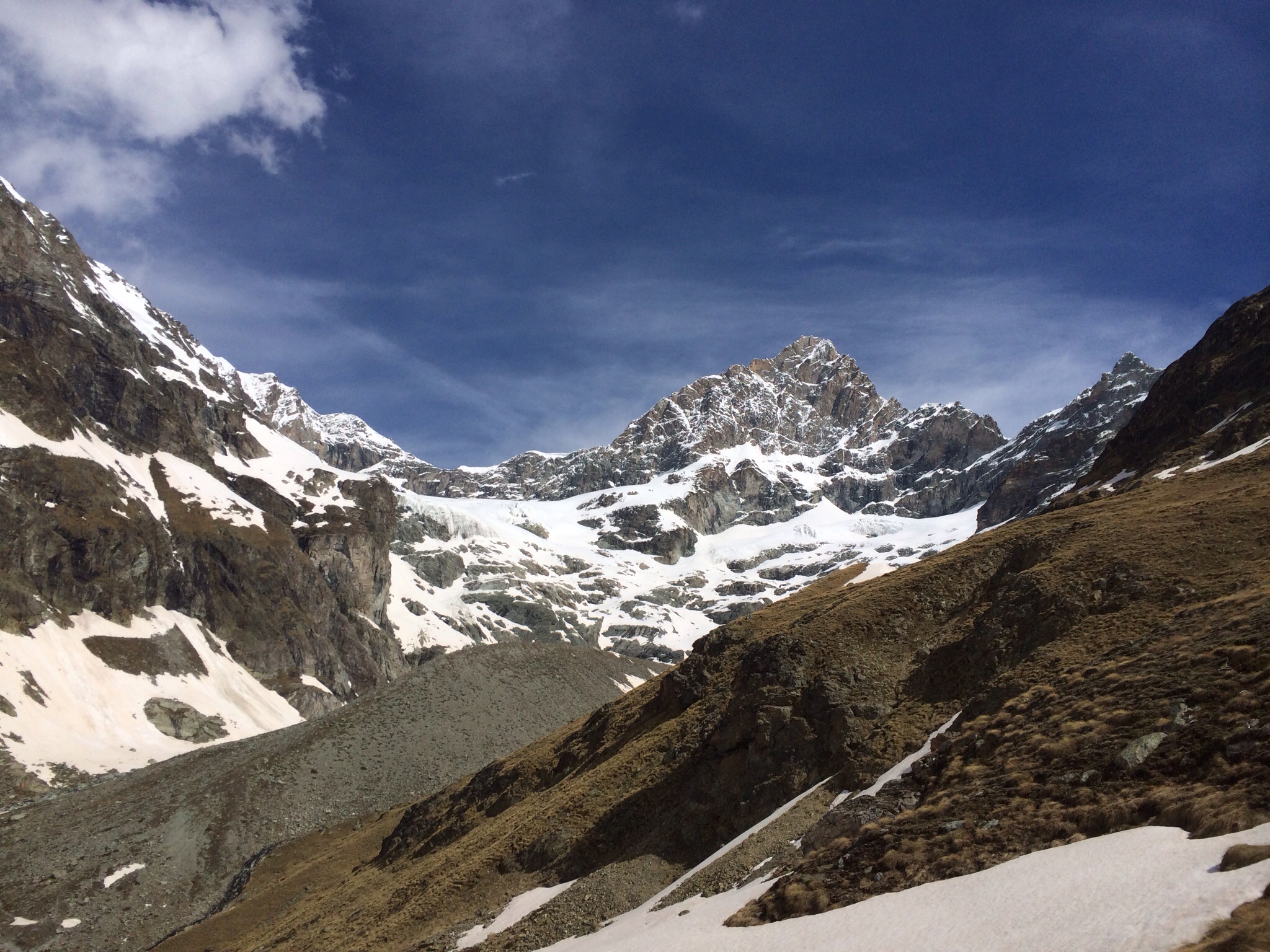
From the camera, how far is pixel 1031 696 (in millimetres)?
24703

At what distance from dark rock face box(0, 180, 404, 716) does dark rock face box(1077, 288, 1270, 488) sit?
13753 centimetres

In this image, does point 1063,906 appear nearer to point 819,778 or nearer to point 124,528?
point 819,778

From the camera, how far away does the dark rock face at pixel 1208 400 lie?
76.6 meters

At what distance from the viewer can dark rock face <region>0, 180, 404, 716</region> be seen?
138 meters

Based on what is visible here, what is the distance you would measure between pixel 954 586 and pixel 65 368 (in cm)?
18872

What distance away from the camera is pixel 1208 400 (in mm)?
92625

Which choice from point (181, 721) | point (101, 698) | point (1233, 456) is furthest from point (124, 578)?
point (1233, 456)

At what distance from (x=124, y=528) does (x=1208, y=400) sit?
159071 mm

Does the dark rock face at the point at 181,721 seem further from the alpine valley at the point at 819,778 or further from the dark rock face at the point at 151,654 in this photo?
the alpine valley at the point at 819,778

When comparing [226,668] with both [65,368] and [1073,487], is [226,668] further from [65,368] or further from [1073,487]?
[1073,487]

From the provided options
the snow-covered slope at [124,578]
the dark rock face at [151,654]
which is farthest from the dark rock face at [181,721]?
the dark rock face at [151,654]

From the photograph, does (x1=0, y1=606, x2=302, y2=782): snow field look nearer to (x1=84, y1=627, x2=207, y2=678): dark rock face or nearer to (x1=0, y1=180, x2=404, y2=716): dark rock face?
(x1=84, y1=627, x2=207, y2=678): dark rock face

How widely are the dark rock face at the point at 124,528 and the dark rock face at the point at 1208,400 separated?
138 meters

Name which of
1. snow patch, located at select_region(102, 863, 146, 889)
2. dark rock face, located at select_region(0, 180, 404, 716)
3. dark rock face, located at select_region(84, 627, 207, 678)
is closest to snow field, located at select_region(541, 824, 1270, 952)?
snow patch, located at select_region(102, 863, 146, 889)
